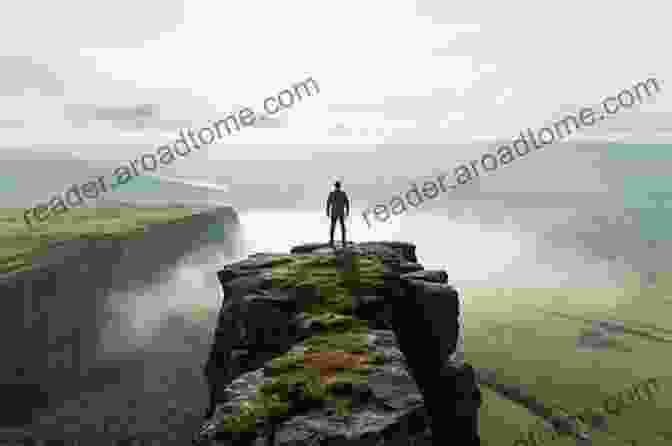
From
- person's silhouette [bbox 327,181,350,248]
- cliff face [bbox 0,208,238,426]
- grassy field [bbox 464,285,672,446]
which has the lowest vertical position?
grassy field [bbox 464,285,672,446]

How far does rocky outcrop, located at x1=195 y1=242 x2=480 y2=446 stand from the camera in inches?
496

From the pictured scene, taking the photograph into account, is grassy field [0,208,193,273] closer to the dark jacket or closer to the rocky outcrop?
the rocky outcrop

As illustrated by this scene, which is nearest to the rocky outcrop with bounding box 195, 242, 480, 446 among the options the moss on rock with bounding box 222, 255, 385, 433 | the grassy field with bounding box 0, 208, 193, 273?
the moss on rock with bounding box 222, 255, 385, 433

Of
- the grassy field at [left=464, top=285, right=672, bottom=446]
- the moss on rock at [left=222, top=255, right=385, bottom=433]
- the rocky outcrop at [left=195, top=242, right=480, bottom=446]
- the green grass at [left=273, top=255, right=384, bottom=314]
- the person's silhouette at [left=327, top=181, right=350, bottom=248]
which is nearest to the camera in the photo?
the rocky outcrop at [left=195, top=242, right=480, bottom=446]

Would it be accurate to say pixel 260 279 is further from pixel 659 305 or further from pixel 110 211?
pixel 659 305

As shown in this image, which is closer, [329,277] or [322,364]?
[322,364]

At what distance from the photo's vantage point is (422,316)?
2930 centimetres

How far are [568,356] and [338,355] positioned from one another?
7975cm

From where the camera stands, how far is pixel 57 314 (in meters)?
49.3

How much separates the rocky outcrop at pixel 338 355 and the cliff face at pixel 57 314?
21.9 m

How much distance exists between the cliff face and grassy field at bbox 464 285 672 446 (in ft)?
135

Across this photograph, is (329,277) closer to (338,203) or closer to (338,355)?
(338,203)

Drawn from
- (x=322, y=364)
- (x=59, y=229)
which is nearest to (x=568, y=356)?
(x=322, y=364)

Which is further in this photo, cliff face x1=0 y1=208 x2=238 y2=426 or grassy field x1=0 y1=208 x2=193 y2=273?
grassy field x1=0 y1=208 x2=193 y2=273
